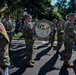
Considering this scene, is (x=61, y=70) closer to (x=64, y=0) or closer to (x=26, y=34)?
(x=26, y=34)

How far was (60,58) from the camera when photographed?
1158 centimetres

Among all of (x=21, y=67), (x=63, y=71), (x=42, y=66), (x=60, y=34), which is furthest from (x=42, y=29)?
(x=63, y=71)

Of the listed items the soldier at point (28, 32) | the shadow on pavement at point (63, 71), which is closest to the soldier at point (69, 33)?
the shadow on pavement at point (63, 71)

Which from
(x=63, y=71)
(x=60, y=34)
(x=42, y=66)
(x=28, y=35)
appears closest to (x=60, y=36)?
(x=60, y=34)

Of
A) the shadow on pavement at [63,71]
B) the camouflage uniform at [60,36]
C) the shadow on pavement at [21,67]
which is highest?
the camouflage uniform at [60,36]

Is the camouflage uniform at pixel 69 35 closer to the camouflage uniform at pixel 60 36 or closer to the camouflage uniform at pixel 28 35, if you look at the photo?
the camouflage uniform at pixel 28 35

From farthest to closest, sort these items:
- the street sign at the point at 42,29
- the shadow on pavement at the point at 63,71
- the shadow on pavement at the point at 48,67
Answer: the street sign at the point at 42,29, the shadow on pavement at the point at 48,67, the shadow on pavement at the point at 63,71

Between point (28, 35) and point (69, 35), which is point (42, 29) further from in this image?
point (69, 35)

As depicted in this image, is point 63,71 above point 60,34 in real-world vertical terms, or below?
below

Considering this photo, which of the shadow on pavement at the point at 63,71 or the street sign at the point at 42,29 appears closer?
the shadow on pavement at the point at 63,71

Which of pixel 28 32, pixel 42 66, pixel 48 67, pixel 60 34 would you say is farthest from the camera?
pixel 60 34

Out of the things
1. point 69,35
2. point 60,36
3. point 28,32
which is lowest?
point 60,36

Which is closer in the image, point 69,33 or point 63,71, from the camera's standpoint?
point 63,71

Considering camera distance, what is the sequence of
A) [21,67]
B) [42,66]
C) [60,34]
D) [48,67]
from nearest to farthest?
[21,67] → [48,67] → [42,66] → [60,34]
